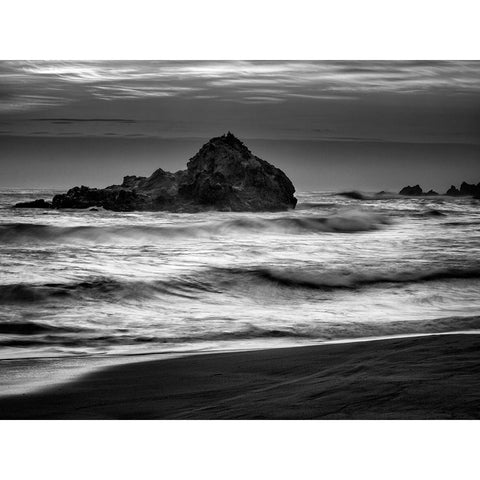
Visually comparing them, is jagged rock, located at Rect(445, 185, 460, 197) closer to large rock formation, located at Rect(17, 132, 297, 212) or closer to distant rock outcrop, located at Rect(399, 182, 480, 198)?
distant rock outcrop, located at Rect(399, 182, 480, 198)

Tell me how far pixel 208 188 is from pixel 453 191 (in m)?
1.39

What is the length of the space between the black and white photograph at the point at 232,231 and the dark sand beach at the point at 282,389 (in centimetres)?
1

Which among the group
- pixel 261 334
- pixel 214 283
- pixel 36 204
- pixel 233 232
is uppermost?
pixel 36 204

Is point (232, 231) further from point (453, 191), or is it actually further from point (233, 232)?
point (453, 191)

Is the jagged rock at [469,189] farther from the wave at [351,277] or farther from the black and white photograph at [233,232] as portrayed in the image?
the wave at [351,277]

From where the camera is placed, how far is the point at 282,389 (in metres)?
3.96

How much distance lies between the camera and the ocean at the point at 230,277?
161 inches

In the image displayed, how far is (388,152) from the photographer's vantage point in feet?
14.6

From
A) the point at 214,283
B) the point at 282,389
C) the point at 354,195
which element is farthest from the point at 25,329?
the point at 354,195

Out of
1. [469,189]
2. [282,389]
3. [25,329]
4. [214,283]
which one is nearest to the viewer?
[282,389]
